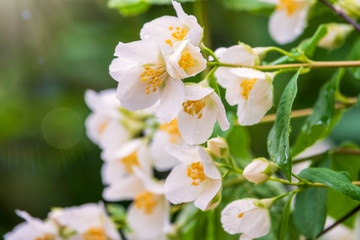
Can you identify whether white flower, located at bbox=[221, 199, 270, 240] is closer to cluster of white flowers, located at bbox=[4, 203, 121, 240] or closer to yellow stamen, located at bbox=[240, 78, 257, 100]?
yellow stamen, located at bbox=[240, 78, 257, 100]

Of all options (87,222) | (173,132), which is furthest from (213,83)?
(87,222)

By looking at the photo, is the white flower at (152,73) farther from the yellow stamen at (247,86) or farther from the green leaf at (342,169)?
the green leaf at (342,169)

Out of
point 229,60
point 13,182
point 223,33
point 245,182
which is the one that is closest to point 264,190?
point 245,182

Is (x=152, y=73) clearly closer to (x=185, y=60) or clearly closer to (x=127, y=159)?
(x=185, y=60)

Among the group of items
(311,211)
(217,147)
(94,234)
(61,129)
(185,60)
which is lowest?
(61,129)

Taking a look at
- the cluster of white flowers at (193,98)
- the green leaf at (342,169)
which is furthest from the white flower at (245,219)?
the green leaf at (342,169)
